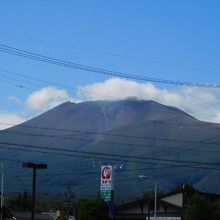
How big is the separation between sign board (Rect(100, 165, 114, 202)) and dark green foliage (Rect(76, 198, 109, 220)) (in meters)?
2.38

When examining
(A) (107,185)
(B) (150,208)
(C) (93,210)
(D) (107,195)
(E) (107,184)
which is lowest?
(C) (93,210)

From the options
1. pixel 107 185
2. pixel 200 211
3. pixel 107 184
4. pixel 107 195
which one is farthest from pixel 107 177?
pixel 200 211

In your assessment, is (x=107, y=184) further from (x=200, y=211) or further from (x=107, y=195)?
(x=200, y=211)

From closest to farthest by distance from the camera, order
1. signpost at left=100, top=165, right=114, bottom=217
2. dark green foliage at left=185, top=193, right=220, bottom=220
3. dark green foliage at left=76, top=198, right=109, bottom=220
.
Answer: dark green foliage at left=185, top=193, right=220, bottom=220 < dark green foliage at left=76, top=198, right=109, bottom=220 < signpost at left=100, top=165, right=114, bottom=217

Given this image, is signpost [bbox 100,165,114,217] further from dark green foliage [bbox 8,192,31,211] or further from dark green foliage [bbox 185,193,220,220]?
dark green foliage [bbox 8,192,31,211]

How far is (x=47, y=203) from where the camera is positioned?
615 ft

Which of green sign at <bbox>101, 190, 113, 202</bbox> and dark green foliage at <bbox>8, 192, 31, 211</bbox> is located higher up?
dark green foliage at <bbox>8, 192, 31, 211</bbox>

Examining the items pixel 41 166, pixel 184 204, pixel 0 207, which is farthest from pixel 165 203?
pixel 41 166

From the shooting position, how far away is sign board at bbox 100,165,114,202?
3103 inches

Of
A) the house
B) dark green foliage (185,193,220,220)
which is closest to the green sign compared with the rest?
dark green foliage (185,193,220,220)

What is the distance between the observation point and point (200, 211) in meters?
74.7

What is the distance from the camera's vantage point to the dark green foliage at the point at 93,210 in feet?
246

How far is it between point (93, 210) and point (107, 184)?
5.78 metres

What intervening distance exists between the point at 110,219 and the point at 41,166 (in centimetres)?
1709
